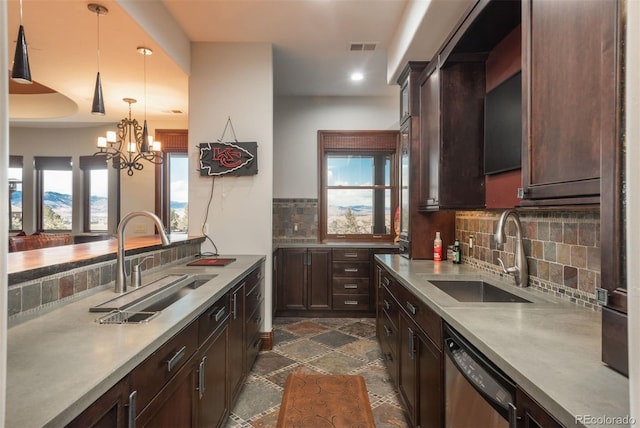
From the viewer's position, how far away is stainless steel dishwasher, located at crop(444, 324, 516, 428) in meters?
0.98

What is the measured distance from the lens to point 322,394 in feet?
7.82

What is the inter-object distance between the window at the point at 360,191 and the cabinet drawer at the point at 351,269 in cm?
61

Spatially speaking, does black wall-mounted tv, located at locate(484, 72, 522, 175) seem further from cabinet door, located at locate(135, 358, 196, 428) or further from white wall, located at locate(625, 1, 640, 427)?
cabinet door, located at locate(135, 358, 196, 428)

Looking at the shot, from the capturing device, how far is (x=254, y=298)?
2818mm

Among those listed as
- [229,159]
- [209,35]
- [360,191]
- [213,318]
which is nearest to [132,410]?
[213,318]

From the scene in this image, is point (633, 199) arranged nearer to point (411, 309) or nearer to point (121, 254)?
point (411, 309)

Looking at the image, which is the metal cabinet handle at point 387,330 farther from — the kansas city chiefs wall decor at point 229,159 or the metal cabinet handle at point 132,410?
the metal cabinet handle at point 132,410

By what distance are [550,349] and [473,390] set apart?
0.30m

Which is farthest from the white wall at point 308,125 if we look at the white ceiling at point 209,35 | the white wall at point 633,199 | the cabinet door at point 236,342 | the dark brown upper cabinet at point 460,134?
the white wall at point 633,199

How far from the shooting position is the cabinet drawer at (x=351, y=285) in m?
4.23

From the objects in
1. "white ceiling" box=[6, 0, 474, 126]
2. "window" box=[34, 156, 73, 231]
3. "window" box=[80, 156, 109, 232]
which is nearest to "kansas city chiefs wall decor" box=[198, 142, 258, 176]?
"white ceiling" box=[6, 0, 474, 126]

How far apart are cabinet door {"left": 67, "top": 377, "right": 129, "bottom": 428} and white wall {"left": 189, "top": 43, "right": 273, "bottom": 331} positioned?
7.76 ft

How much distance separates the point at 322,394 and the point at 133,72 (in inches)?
134

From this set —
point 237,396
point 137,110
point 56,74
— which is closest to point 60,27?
point 56,74
